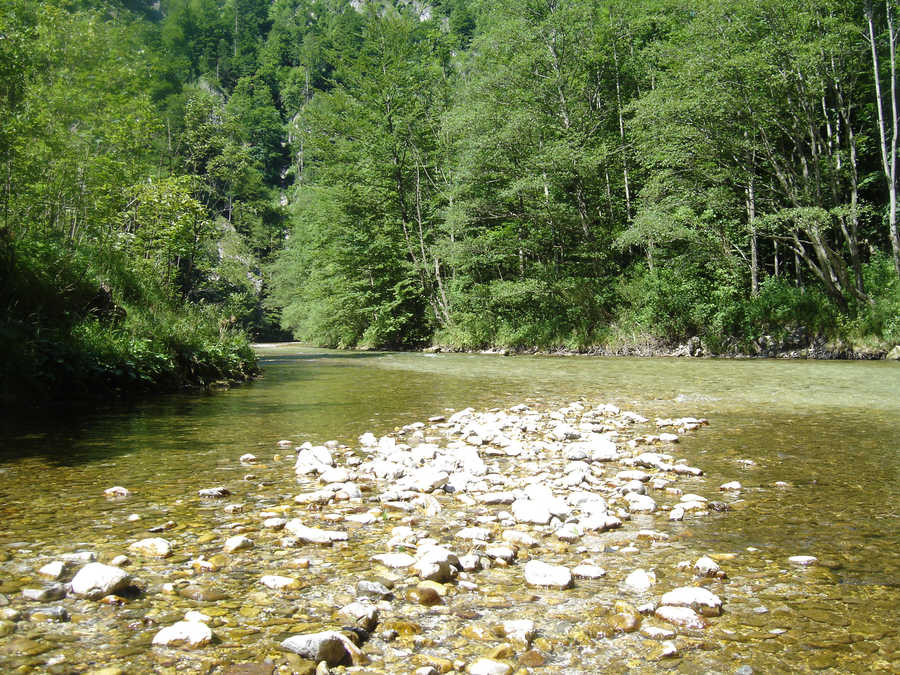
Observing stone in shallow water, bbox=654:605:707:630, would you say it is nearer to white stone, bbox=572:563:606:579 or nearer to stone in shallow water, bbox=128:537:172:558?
white stone, bbox=572:563:606:579

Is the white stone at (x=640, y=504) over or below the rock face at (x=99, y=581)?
below

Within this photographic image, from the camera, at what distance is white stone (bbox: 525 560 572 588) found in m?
2.52

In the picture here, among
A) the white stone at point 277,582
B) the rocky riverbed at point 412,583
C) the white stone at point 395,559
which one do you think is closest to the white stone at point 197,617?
the rocky riverbed at point 412,583

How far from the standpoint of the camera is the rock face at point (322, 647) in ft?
6.25

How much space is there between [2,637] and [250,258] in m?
51.3

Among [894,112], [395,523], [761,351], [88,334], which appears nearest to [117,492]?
[395,523]

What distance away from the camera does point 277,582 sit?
98.2 inches

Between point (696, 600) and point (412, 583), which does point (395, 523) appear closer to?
point (412, 583)

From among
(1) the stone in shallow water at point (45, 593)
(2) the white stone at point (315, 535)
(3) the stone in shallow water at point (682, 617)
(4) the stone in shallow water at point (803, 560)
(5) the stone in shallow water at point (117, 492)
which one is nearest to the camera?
(3) the stone in shallow water at point (682, 617)

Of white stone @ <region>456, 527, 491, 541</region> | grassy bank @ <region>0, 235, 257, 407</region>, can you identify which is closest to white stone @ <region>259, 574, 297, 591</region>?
white stone @ <region>456, 527, 491, 541</region>

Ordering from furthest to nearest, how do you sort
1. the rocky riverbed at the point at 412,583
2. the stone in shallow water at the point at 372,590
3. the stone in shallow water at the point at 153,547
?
the stone in shallow water at the point at 153,547 → the stone in shallow water at the point at 372,590 → the rocky riverbed at the point at 412,583

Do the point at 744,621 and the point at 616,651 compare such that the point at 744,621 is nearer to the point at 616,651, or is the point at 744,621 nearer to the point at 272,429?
the point at 616,651

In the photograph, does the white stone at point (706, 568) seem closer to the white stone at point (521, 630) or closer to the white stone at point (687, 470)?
the white stone at point (521, 630)

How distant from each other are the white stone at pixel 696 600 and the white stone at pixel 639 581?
14 centimetres
